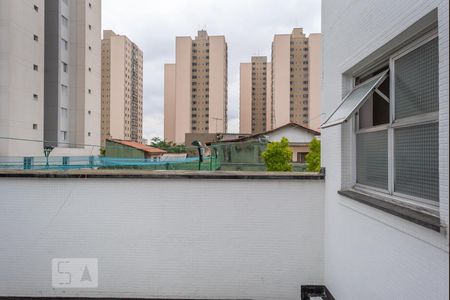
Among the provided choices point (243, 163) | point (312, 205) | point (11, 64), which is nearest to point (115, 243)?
point (312, 205)

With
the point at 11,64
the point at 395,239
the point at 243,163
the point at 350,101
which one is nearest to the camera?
the point at 395,239

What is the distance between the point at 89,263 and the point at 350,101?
458 cm

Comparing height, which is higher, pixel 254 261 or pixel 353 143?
pixel 353 143

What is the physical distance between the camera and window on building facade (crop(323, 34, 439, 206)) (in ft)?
6.95

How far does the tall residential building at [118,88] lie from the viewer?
214 feet

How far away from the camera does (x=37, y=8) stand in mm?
20219

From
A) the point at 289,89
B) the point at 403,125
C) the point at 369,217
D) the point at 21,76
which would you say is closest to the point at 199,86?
the point at 289,89

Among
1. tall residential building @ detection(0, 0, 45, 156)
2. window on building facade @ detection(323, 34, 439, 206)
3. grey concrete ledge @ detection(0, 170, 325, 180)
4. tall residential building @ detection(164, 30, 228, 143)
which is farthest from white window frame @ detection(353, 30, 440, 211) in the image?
tall residential building @ detection(164, 30, 228, 143)

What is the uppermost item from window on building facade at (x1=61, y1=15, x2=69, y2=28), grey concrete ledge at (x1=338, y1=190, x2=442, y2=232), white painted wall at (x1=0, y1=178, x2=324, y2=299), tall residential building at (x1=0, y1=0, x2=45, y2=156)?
window on building facade at (x1=61, y1=15, x2=69, y2=28)

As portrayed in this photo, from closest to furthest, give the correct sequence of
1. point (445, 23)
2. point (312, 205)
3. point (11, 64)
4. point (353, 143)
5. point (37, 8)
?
point (445, 23) < point (353, 143) < point (312, 205) < point (11, 64) < point (37, 8)

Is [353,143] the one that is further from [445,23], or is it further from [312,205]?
[445,23]

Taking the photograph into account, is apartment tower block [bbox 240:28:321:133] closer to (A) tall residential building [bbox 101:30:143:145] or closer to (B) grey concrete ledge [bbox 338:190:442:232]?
(A) tall residential building [bbox 101:30:143:145]

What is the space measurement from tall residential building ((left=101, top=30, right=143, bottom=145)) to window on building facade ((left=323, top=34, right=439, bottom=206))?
6383 cm

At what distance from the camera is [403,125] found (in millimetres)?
2463
